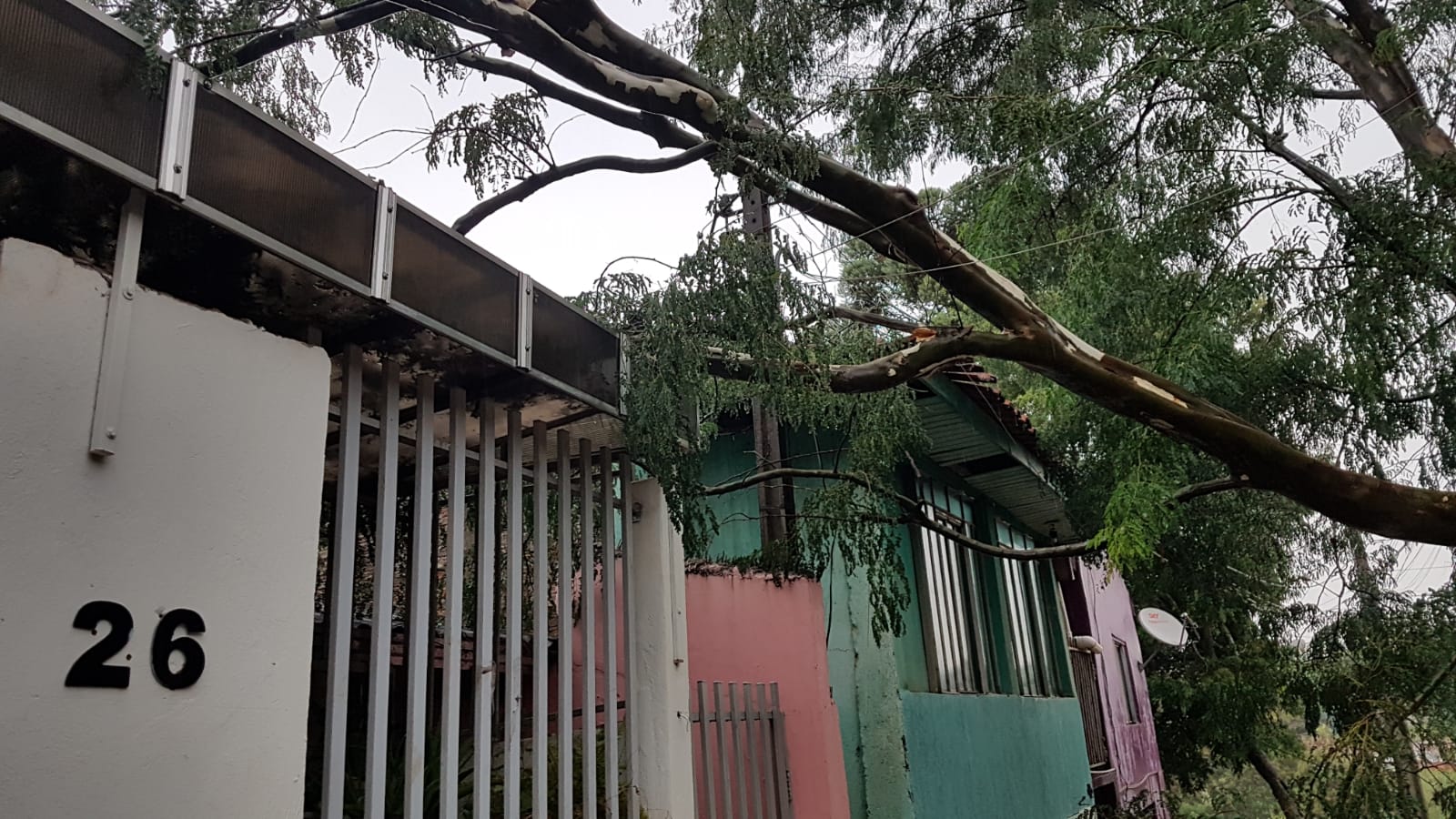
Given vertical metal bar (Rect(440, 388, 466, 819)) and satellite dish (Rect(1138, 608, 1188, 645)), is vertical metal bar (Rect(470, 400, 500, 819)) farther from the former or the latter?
satellite dish (Rect(1138, 608, 1188, 645))

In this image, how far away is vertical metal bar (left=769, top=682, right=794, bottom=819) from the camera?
6.20m

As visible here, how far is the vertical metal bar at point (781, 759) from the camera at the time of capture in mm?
6195

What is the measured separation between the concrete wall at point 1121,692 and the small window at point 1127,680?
5 cm

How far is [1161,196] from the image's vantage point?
6.39 m

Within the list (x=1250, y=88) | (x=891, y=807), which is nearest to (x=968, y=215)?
(x=1250, y=88)

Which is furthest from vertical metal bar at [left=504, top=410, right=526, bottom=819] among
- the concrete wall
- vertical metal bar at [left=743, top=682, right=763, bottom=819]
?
the concrete wall

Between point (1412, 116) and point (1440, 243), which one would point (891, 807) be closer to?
point (1440, 243)

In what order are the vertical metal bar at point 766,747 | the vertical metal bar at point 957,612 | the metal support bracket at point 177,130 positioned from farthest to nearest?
1. the vertical metal bar at point 957,612
2. the vertical metal bar at point 766,747
3. the metal support bracket at point 177,130

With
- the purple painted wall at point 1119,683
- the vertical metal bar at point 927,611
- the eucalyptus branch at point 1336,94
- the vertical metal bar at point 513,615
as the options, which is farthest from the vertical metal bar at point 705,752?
the purple painted wall at point 1119,683

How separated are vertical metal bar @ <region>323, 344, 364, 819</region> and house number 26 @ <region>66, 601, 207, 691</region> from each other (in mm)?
614

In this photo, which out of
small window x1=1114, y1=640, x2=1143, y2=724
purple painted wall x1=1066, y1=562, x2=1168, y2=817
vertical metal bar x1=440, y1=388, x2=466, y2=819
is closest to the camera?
vertical metal bar x1=440, y1=388, x2=466, y2=819

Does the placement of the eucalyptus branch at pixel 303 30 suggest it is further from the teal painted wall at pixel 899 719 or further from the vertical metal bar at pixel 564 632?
the teal painted wall at pixel 899 719

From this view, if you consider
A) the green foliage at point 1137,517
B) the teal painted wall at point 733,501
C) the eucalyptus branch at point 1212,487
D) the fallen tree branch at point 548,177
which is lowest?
the green foliage at point 1137,517

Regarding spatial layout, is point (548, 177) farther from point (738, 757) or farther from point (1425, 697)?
point (1425, 697)
